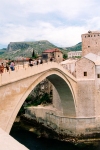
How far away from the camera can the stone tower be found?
31.6m

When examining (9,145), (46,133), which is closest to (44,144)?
(46,133)

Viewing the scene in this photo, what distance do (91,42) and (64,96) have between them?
9.80 metres

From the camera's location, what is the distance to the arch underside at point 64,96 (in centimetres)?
2408

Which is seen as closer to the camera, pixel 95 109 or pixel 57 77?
pixel 57 77

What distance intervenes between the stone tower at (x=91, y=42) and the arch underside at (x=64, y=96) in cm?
852

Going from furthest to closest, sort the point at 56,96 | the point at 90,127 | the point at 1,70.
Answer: the point at 56,96 < the point at 90,127 < the point at 1,70

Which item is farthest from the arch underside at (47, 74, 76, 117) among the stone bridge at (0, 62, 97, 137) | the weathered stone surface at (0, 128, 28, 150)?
the weathered stone surface at (0, 128, 28, 150)

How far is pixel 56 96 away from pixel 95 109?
5484 mm

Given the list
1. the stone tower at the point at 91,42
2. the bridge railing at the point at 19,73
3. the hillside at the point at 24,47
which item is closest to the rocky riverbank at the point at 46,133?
the bridge railing at the point at 19,73

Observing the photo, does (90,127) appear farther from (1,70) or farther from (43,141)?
(1,70)

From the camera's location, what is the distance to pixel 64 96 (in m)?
26.8

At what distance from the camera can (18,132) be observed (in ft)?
92.9

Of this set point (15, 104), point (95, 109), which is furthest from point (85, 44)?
point (15, 104)

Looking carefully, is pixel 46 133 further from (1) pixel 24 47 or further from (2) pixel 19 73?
(1) pixel 24 47
